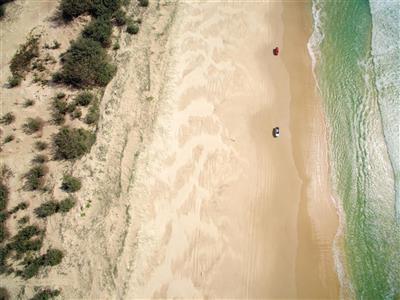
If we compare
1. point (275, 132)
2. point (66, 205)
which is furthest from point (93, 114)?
point (275, 132)

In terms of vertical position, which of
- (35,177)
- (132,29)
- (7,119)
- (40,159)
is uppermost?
(132,29)

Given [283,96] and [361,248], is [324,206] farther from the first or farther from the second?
[283,96]

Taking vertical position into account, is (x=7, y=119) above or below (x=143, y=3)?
below

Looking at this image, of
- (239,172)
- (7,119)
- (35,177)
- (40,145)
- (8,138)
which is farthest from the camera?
(239,172)

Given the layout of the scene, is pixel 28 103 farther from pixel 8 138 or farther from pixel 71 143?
pixel 71 143

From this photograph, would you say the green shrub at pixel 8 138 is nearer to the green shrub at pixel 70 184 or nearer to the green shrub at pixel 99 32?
the green shrub at pixel 70 184

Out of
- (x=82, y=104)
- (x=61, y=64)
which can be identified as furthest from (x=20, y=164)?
(x=61, y=64)

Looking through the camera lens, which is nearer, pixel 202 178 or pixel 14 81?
pixel 202 178
